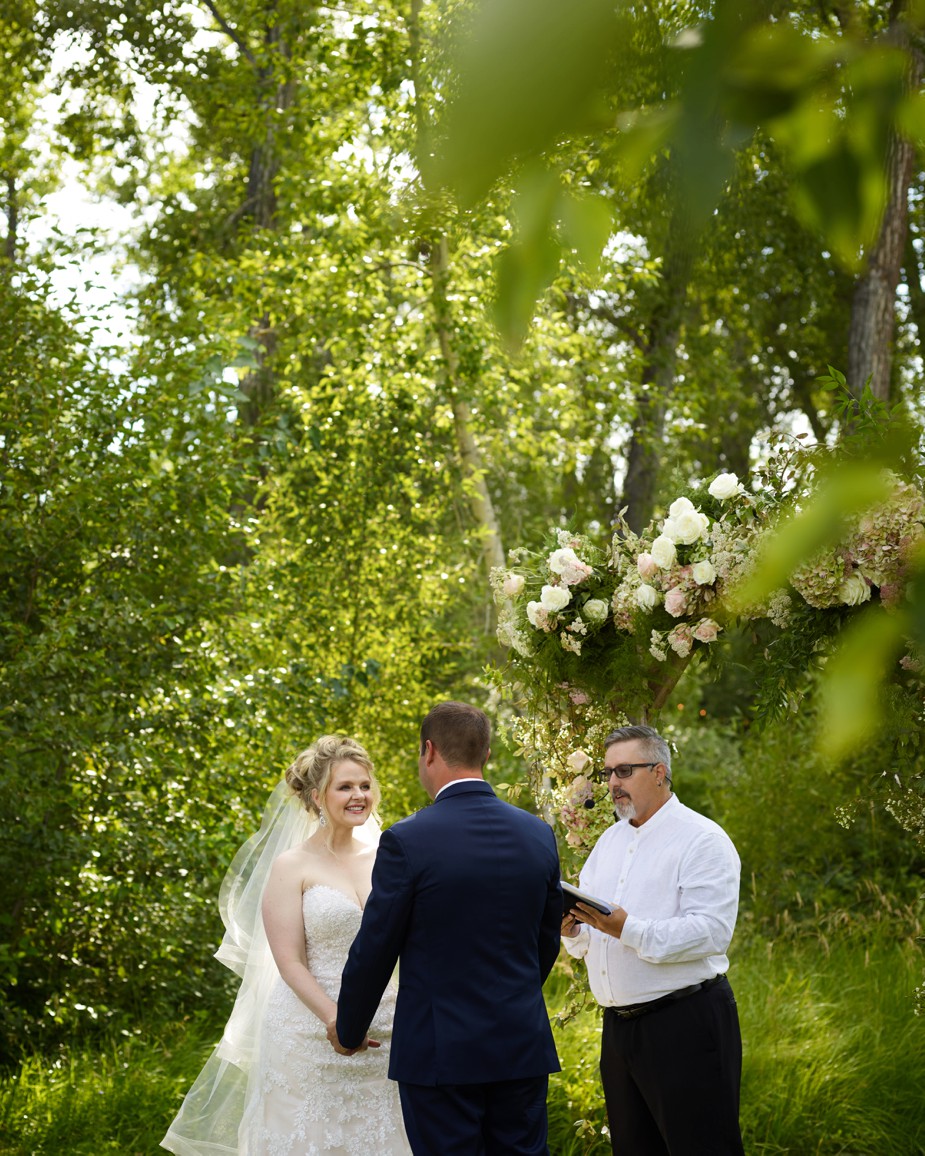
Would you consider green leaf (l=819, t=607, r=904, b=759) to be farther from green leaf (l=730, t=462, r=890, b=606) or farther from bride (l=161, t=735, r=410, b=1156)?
bride (l=161, t=735, r=410, b=1156)

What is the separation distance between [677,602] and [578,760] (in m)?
0.78

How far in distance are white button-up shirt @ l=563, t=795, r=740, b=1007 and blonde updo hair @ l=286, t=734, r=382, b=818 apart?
885 mm

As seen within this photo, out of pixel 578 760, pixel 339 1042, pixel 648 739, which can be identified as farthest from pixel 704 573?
pixel 339 1042

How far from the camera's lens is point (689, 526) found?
14.3 ft

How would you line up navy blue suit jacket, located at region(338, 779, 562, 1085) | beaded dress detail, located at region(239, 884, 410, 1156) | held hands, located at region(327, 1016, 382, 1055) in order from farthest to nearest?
beaded dress detail, located at region(239, 884, 410, 1156)
held hands, located at region(327, 1016, 382, 1055)
navy blue suit jacket, located at region(338, 779, 562, 1085)

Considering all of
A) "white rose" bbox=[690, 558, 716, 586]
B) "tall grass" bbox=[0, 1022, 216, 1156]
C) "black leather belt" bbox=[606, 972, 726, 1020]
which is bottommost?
"tall grass" bbox=[0, 1022, 216, 1156]

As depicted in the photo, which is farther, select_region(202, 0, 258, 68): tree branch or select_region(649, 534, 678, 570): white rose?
select_region(202, 0, 258, 68): tree branch

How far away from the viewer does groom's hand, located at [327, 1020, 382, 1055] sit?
12.0ft

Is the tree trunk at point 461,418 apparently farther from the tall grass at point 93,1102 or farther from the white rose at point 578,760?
the white rose at point 578,760

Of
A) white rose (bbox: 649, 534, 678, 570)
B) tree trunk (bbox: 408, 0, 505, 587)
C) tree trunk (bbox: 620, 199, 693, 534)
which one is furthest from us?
tree trunk (bbox: 620, 199, 693, 534)

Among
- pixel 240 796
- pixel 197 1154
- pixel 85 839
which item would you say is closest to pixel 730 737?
pixel 240 796

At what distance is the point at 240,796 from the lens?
6.65m

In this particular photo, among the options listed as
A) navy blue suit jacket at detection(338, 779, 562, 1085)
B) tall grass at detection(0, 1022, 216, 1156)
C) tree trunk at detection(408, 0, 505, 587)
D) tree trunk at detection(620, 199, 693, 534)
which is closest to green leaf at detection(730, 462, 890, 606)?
navy blue suit jacket at detection(338, 779, 562, 1085)

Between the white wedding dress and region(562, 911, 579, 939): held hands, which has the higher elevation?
region(562, 911, 579, 939): held hands
